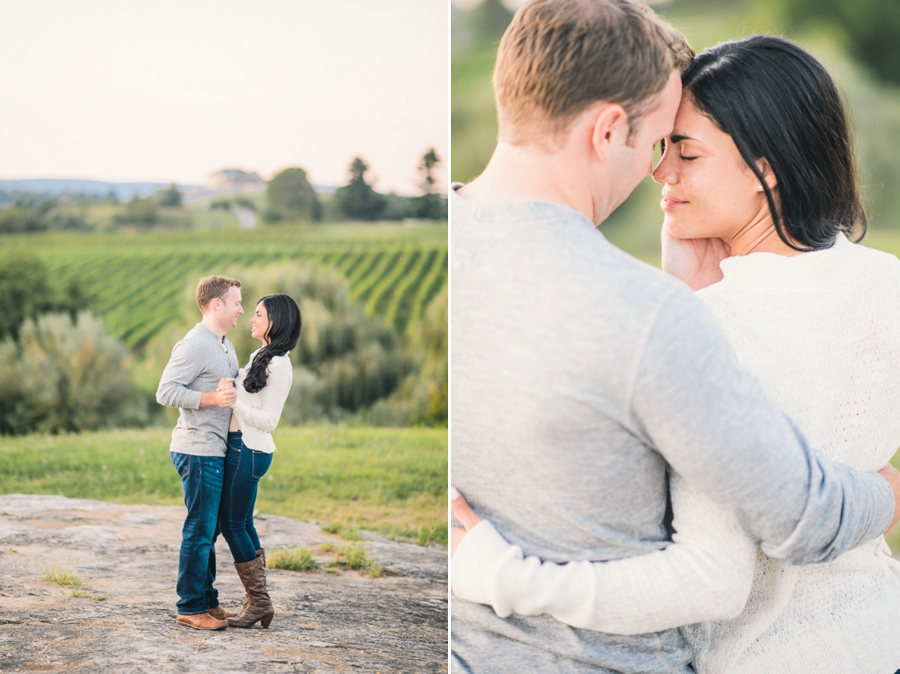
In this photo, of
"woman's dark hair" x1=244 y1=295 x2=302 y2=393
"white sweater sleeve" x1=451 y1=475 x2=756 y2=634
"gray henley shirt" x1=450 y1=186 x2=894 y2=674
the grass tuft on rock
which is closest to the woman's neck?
"gray henley shirt" x1=450 y1=186 x2=894 y2=674

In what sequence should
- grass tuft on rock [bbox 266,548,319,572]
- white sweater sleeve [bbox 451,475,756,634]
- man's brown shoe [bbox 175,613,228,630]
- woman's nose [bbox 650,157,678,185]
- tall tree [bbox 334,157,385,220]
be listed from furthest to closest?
1. tall tree [bbox 334,157,385,220]
2. grass tuft on rock [bbox 266,548,319,572]
3. man's brown shoe [bbox 175,613,228,630]
4. woman's nose [bbox 650,157,678,185]
5. white sweater sleeve [bbox 451,475,756,634]

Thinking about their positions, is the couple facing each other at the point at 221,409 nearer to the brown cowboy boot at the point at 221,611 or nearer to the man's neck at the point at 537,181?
the brown cowboy boot at the point at 221,611

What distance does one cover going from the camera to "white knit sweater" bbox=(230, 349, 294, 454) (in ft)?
7.75

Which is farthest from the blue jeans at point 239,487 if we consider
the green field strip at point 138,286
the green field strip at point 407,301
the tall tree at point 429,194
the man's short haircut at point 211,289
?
the tall tree at point 429,194

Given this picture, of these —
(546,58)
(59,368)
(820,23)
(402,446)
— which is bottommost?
(402,446)

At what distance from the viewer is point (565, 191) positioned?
3.21 ft

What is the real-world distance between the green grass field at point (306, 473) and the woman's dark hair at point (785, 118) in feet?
9.36

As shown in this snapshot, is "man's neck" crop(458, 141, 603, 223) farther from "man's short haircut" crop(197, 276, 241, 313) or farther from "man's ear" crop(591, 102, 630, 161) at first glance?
"man's short haircut" crop(197, 276, 241, 313)

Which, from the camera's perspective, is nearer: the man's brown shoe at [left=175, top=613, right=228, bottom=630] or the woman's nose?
the woman's nose

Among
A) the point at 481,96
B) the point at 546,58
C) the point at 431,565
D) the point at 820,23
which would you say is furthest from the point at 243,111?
the point at 546,58

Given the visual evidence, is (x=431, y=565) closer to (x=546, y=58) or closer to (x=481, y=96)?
(x=481, y=96)

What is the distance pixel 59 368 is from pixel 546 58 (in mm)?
3551

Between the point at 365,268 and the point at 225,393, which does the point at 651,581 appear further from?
the point at 365,268

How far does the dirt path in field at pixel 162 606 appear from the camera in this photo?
8.71ft
